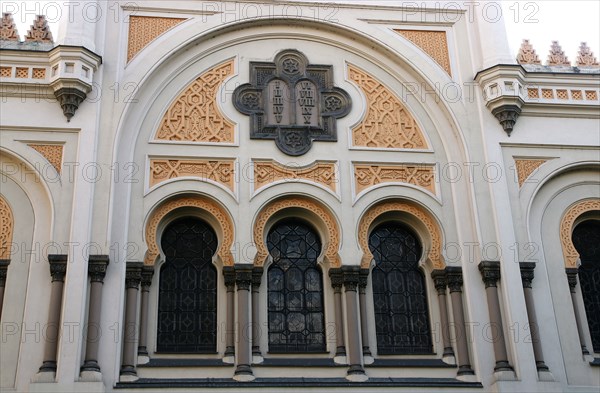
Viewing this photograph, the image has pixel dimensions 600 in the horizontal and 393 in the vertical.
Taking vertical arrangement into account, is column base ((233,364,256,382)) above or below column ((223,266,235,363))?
below

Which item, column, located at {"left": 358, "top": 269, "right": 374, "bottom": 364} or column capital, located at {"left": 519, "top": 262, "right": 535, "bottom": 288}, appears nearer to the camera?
column, located at {"left": 358, "top": 269, "right": 374, "bottom": 364}

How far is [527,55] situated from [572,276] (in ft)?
12.9

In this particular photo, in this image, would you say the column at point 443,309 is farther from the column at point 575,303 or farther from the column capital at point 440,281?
the column at point 575,303

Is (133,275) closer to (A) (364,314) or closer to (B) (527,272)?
(A) (364,314)

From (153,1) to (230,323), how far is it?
5538 millimetres

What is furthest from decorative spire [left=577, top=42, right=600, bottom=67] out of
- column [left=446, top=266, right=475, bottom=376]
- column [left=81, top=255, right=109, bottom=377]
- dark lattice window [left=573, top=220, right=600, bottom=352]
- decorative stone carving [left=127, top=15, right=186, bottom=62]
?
column [left=81, top=255, right=109, bottom=377]

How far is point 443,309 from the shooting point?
1264 centimetres

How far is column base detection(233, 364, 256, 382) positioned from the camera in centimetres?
1166

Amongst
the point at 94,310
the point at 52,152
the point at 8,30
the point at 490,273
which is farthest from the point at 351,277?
the point at 8,30

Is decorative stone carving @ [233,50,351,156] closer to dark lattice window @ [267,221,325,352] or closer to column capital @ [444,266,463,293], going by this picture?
dark lattice window @ [267,221,325,352]

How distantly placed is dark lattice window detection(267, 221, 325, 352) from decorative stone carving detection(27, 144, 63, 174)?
3328 mm

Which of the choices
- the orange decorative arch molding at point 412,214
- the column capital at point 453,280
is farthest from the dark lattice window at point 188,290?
the column capital at point 453,280

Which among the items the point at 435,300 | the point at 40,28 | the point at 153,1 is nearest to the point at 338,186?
the point at 435,300

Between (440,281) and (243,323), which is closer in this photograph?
(243,323)
